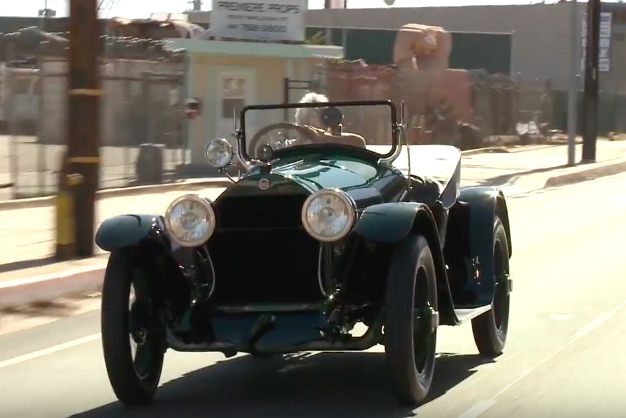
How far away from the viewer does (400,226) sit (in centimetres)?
691

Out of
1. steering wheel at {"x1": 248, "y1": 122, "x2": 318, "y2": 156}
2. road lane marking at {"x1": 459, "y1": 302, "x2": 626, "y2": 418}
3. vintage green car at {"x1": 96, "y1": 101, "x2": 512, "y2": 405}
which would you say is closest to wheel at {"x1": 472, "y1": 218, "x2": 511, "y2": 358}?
road lane marking at {"x1": 459, "y1": 302, "x2": 626, "y2": 418}

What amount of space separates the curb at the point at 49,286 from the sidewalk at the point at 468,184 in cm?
35

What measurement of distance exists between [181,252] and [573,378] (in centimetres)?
259

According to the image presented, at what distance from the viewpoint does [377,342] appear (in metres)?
6.99

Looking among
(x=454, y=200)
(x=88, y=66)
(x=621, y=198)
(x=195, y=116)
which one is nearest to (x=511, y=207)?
(x=621, y=198)

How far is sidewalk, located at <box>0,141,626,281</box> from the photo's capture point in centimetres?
1426

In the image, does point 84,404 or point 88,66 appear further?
point 88,66

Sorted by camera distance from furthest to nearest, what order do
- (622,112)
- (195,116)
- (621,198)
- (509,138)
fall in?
(622,112) → (509,138) → (195,116) → (621,198)

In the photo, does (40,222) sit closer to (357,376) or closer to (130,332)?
(357,376)

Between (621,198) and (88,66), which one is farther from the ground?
(88,66)

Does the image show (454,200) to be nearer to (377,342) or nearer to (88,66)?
(377,342)

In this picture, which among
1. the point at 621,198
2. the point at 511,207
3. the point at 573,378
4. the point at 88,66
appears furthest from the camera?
the point at 621,198

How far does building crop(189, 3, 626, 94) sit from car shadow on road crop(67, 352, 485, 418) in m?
53.5

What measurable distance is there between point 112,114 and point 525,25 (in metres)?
45.7
